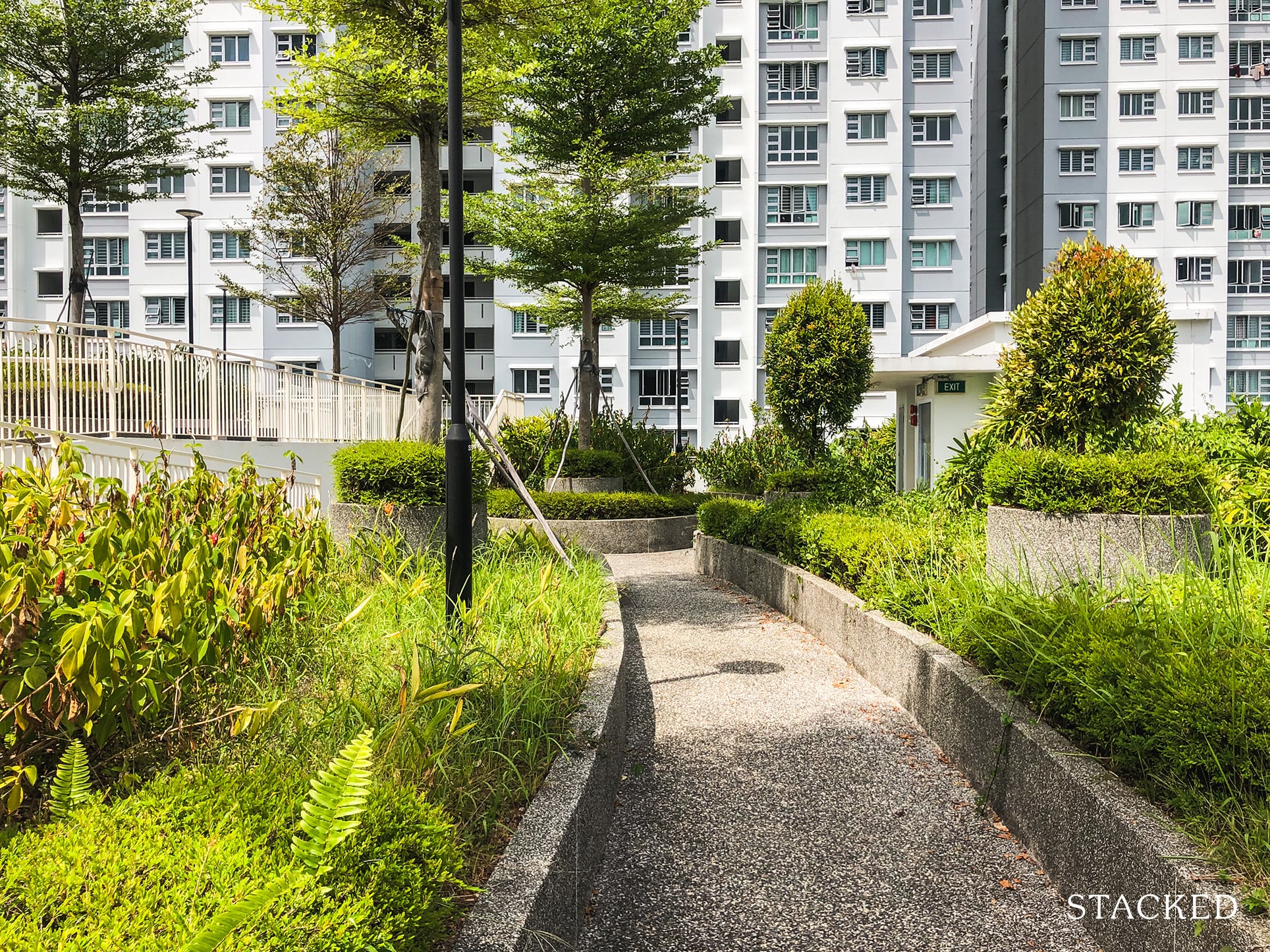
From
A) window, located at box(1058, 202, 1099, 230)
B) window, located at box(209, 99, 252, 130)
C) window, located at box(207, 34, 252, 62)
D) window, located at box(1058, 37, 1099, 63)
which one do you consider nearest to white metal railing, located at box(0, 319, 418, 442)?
window, located at box(209, 99, 252, 130)

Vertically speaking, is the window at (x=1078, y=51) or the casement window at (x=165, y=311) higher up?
the window at (x=1078, y=51)

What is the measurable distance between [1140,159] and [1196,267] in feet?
19.1

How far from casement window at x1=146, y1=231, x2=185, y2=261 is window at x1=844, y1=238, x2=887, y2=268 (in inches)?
1241

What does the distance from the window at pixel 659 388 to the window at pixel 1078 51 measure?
77.2 ft

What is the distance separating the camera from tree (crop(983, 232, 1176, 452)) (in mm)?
8094

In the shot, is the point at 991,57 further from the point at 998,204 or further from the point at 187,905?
the point at 187,905

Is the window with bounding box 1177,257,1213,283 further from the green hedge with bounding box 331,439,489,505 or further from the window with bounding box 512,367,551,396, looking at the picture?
the green hedge with bounding box 331,439,489,505

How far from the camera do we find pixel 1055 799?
363 cm

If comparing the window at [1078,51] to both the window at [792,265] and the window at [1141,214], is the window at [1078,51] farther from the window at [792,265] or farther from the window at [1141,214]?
the window at [792,265]

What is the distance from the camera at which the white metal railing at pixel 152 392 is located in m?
12.2

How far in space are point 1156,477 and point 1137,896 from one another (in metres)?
4.99

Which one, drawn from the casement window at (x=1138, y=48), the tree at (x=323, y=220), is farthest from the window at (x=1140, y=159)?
the tree at (x=323, y=220)

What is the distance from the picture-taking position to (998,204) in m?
46.5

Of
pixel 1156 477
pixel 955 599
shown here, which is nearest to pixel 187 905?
pixel 955 599
